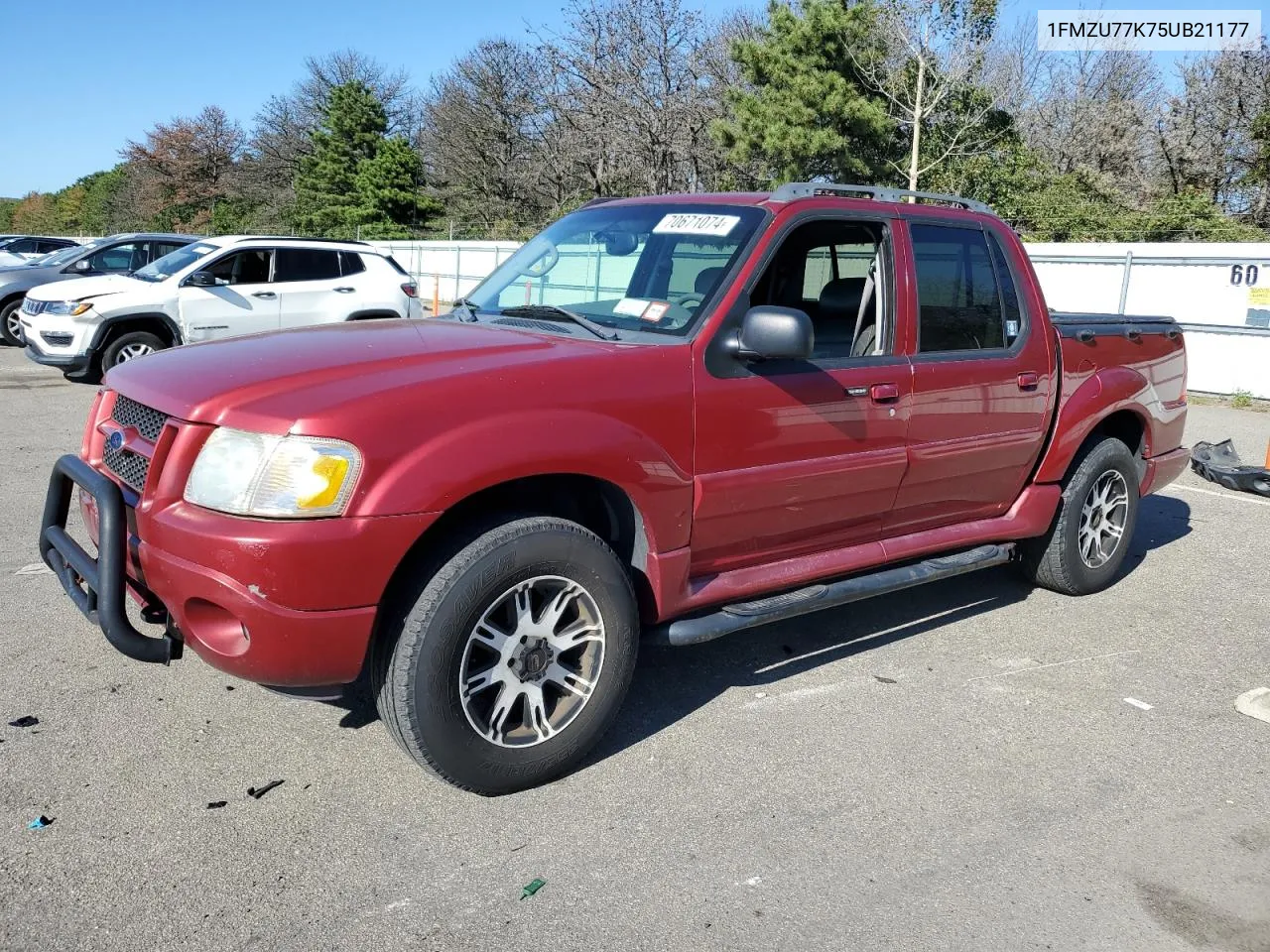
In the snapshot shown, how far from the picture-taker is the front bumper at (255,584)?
9.55ft

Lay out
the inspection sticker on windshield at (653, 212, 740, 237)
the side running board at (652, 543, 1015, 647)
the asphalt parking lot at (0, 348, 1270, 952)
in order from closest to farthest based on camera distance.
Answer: the asphalt parking lot at (0, 348, 1270, 952) < the side running board at (652, 543, 1015, 647) < the inspection sticker on windshield at (653, 212, 740, 237)

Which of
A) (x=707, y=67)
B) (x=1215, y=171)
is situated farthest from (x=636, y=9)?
(x=1215, y=171)

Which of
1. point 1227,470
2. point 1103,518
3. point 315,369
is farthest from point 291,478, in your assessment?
point 1227,470

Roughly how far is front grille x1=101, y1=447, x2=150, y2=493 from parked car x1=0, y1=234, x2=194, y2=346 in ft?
40.2

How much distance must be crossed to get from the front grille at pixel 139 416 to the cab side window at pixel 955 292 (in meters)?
2.95

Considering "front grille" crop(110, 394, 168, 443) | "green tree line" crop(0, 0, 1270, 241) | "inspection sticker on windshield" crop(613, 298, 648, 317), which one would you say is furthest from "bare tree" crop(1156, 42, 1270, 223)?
"front grille" crop(110, 394, 168, 443)

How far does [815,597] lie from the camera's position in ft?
13.4

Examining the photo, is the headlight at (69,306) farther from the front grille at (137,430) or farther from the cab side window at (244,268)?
the front grille at (137,430)

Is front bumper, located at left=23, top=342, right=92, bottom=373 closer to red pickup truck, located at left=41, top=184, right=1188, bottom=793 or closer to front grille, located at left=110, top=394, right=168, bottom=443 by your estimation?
red pickup truck, located at left=41, top=184, right=1188, bottom=793

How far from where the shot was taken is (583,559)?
11.1 ft

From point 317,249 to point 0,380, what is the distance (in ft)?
12.9

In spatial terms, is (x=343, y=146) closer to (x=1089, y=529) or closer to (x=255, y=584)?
(x=1089, y=529)

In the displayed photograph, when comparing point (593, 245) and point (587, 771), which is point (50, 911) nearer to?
point (587, 771)

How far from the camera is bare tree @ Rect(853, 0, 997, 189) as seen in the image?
23578 mm
